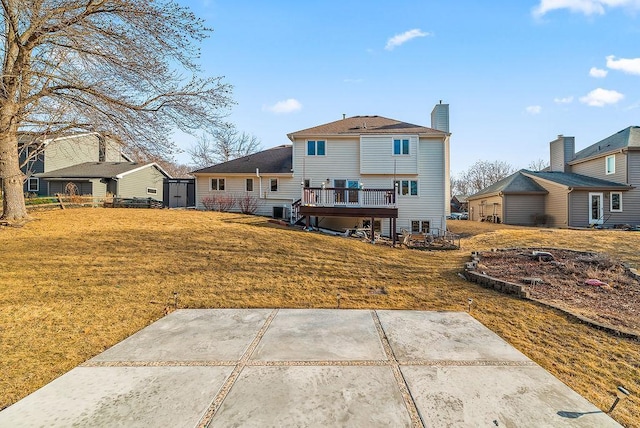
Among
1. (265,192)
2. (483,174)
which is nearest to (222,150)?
(265,192)

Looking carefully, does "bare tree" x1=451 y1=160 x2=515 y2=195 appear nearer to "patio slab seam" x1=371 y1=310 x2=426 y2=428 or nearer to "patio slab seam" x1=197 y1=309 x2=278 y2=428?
"patio slab seam" x1=371 y1=310 x2=426 y2=428

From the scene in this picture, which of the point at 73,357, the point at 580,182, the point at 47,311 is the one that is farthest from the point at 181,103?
the point at 580,182

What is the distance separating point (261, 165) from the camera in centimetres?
1798

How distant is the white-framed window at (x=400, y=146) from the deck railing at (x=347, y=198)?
3892mm

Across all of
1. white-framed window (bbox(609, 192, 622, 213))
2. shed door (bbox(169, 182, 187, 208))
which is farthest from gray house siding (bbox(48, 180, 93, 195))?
white-framed window (bbox(609, 192, 622, 213))

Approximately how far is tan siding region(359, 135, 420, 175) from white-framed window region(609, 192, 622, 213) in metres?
13.8

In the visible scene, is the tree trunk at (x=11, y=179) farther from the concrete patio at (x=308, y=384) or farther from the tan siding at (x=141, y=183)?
the tan siding at (x=141, y=183)

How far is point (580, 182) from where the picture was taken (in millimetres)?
19250

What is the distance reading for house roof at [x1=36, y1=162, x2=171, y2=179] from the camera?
20.5 m

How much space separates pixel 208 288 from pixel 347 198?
903 centimetres

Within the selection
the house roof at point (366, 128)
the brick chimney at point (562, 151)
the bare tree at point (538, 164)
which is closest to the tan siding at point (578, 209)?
the brick chimney at point (562, 151)

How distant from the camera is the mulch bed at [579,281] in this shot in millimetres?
4602

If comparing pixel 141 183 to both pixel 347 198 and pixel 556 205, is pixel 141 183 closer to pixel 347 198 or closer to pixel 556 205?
pixel 347 198

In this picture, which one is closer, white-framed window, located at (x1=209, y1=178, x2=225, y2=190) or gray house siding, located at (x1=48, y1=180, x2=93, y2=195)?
white-framed window, located at (x1=209, y1=178, x2=225, y2=190)
